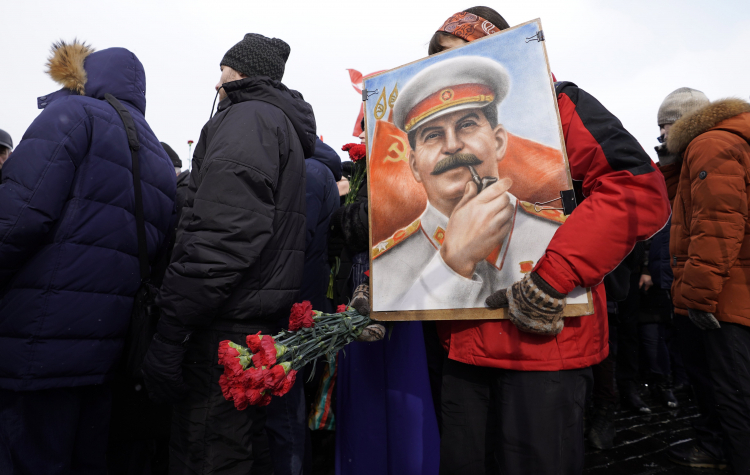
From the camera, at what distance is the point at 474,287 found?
5.22 feet

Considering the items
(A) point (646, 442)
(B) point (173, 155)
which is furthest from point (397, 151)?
(B) point (173, 155)

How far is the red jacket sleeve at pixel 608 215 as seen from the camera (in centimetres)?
139

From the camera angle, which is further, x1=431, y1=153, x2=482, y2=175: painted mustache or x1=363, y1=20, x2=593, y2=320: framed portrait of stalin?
x1=431, y1=153, x2=482, y2=175: painted mustache

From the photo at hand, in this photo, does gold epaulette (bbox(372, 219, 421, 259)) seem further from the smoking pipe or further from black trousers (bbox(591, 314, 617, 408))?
black trousers (bbox(591, 314, 617, 408))

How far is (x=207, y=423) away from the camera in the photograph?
1.88 meters

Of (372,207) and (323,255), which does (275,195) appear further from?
(323,255)

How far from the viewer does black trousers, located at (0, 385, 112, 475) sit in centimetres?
201

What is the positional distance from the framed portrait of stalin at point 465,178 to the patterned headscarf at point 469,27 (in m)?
0.16

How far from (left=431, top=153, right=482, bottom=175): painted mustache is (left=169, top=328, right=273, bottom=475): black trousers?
107cm

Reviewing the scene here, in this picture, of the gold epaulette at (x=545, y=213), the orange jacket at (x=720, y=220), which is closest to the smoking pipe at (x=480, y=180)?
the gold epaulette at (x=545, y=213)

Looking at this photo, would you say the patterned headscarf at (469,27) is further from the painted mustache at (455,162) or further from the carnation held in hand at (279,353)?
the carnation held in hand at (279,353)

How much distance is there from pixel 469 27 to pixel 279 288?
139 cm

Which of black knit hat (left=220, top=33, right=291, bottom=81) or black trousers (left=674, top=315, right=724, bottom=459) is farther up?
black knit hat (left=220, top=33, right=291, bottom=81)

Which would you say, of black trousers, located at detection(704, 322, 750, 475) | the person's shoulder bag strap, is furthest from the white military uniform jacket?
black trousers, located at detection(704, 322, 750, 475)
